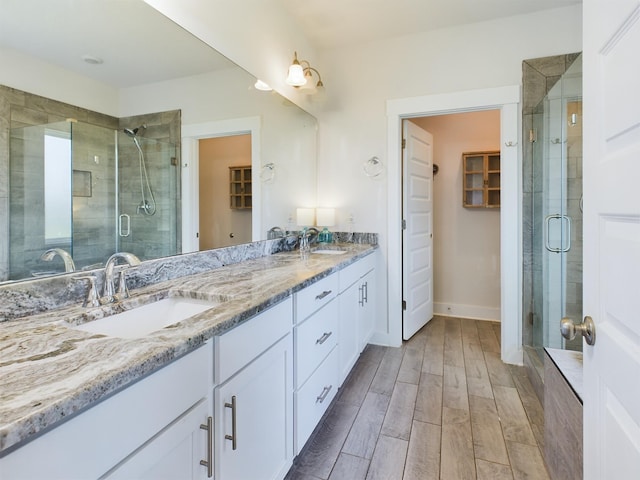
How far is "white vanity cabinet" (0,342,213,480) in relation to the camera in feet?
1.81

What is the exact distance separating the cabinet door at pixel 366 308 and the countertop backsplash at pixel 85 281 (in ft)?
2.73

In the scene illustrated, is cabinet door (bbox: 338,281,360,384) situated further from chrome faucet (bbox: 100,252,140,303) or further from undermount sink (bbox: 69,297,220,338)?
chrome faucet (bbox: 100,252,140,303)

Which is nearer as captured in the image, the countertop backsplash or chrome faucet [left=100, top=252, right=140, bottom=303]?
the countertop backsplash

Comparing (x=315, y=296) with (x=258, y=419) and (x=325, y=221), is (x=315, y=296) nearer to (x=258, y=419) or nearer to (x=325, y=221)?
(x=258, y=419)

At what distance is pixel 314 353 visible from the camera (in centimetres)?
166

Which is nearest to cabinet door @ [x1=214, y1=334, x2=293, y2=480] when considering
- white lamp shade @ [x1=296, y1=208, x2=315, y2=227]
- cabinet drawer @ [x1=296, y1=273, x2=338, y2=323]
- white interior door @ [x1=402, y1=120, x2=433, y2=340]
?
cabinet drawer @ [x1=296, y1=273, x2=338, y2=323]

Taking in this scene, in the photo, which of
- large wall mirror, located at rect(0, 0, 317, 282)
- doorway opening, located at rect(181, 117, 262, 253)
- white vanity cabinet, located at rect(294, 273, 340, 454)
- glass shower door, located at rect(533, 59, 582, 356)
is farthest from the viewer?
glass shower door, located at rect(533, 59, 582, 356)

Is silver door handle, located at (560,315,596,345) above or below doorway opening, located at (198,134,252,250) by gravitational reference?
below

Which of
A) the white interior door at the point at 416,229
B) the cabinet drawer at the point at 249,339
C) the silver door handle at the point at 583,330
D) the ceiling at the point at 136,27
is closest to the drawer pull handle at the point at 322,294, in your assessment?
the cabinet drawer at the point at 249,339

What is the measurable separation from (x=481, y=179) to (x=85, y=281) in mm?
3655

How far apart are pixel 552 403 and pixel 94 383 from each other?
1.63m

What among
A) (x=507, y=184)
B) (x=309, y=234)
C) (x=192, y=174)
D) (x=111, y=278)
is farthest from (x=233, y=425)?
(x=507, y=184)

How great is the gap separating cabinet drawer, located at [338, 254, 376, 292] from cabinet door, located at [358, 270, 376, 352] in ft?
0.20

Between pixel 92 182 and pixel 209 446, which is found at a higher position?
pixel 92 182
